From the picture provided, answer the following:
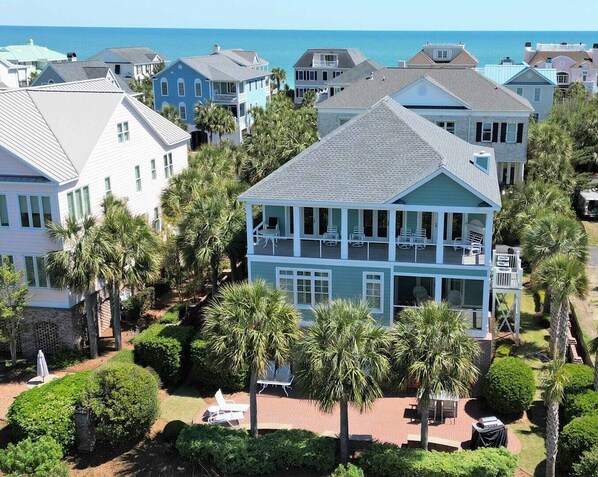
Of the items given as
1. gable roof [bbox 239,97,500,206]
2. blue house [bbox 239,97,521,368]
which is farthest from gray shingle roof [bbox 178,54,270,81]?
blue house [bbox 239,97,521,368]

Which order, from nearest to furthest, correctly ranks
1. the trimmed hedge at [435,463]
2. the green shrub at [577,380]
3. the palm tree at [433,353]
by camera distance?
the palm tree at [433,353]
the trimmed hedge at [435,463]
the green shrub at [577,380]

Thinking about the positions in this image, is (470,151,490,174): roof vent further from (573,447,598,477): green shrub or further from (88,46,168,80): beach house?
(88,46,168,80): beach house

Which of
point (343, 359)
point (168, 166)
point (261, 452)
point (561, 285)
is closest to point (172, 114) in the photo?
point (168, 166)

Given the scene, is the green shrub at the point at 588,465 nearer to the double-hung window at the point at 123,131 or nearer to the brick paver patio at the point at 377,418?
the brick paver patio at the point at 377,418

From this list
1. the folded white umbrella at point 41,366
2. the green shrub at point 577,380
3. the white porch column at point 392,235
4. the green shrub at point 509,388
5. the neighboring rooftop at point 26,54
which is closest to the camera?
the green shrub at point 577,380

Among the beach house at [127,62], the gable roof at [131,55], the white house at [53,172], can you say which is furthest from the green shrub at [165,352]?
the gable roof at [131,55]
